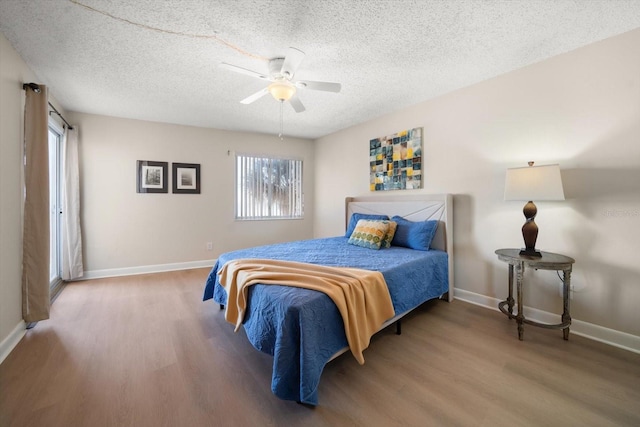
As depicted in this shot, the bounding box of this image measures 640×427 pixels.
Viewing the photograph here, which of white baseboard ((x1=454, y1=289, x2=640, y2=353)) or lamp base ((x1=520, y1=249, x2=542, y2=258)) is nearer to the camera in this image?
white baseboard ((x1=454, y1=289, x2=640, y2=353))

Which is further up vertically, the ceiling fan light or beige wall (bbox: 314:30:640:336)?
the ceiling fan light

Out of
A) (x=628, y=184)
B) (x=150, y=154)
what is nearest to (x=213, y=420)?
(x=628, y=184)

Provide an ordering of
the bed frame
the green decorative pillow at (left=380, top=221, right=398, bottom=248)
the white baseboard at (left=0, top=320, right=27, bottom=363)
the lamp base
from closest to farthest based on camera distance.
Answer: the white baseboard at (left=0, top=320, right=27, bottom=363) → the lamp base → the bed frame → the green decorative pillow at (left=380, top=221, right=398, bottom=248)

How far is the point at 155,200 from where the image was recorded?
4.06 m

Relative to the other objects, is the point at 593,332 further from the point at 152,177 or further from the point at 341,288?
the point at 152,177

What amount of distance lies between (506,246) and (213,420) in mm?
2866

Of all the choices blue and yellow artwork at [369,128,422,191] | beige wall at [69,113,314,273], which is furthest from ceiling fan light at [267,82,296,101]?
beige wall at [69,113,314,273]

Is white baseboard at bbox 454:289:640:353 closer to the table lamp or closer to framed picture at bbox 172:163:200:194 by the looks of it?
the table lamp

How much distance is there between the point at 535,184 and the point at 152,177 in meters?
4.80

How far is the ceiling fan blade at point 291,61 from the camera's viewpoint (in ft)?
6.15

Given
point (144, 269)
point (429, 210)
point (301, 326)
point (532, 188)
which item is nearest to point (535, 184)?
point (532, 188)

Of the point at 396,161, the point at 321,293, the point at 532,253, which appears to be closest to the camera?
the point at 321,293

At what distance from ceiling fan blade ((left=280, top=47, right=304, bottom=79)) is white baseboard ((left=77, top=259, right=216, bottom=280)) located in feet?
11.4

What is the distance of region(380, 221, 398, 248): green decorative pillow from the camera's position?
9.91 ft
